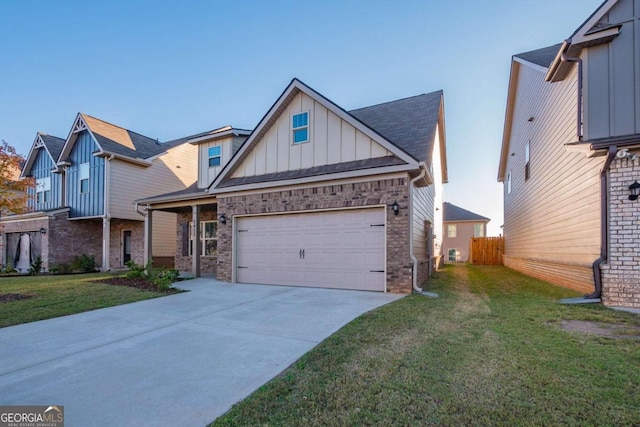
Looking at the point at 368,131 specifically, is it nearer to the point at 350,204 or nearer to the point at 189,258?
the point at 350,204

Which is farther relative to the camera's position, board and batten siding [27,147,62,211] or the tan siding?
board and batten siding [27,147,62,211]

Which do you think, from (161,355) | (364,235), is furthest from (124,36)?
(161,355)

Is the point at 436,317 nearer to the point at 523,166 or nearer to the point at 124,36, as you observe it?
the point at 523,166

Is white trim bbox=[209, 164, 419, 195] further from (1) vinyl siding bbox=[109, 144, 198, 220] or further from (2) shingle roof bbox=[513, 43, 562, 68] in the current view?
(1) vinyl siding bbox=[109, 144, 198, 220]

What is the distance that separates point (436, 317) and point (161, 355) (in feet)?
14.0

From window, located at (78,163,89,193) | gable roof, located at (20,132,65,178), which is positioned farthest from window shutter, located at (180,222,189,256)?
gable roof, located at (20,132,65,178)

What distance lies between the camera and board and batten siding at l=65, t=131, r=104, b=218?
631 inches

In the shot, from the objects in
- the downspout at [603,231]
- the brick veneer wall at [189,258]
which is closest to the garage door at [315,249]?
the brick veneer wall at [189,258]

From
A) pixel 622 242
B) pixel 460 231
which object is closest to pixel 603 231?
pixel 622 242

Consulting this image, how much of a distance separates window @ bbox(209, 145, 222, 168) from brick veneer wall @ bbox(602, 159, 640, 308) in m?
12.4

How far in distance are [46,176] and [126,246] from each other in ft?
23.0

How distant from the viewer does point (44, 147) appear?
61.5 ft

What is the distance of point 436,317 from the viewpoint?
5418 mm

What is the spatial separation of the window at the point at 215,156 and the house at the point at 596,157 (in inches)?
456
